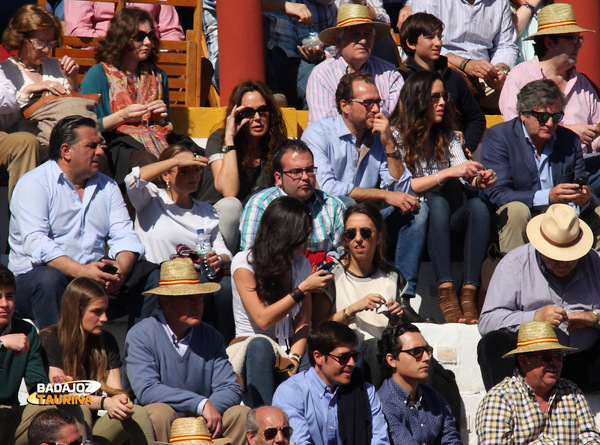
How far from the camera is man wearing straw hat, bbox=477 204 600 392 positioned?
743 centimetres

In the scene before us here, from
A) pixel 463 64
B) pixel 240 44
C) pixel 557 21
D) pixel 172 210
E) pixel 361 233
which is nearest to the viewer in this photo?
pixel 361 233

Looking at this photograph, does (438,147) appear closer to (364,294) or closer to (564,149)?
(564,149)

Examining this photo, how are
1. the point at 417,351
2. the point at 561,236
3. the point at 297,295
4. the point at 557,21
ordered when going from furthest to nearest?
1. the point at 557,21
2. the point at 561,236
3. the point at 297,295
4. the point at 417,351

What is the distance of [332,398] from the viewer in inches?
268

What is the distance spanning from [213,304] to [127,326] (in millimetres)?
582

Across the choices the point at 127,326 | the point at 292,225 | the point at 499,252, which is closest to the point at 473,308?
the point at 499,252

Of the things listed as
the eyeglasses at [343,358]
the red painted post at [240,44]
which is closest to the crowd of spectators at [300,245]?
the eyeglasses at [343,358]

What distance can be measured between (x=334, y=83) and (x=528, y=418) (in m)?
3.57

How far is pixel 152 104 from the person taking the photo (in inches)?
351

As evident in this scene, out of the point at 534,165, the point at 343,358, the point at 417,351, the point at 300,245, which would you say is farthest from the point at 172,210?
the point at 534,165

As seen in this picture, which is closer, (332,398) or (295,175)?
(332,398)

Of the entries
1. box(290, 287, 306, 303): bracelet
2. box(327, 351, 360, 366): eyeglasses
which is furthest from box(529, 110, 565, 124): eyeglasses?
box(327, 351, 360, 366): eyeglasses

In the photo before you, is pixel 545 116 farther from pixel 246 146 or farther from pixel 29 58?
pixel 29 58

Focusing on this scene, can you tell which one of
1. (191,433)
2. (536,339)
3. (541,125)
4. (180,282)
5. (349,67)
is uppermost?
(349,67)
